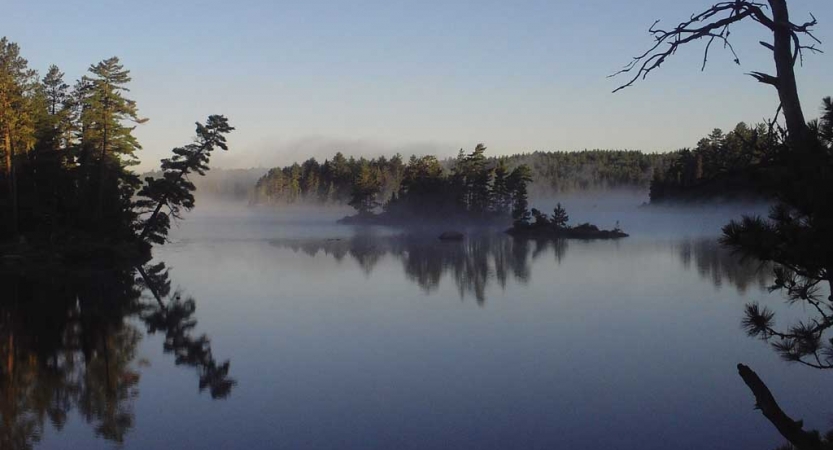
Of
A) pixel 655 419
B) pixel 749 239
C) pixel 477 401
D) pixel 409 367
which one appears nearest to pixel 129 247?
pixel 409 367

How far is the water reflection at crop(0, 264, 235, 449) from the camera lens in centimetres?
1116

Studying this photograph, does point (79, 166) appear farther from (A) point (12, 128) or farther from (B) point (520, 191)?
(B) point (520, 191)

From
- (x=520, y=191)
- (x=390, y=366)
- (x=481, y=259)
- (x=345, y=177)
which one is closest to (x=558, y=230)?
(x=520, y=191)

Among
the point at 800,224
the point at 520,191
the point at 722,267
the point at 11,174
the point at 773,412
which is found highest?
the point at 11,174

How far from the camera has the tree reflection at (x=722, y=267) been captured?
101 ft

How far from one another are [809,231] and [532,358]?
36.8ft

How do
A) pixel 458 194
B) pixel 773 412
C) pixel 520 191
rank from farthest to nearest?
pixel 458 194
pixel 520 191
pixel 773 412

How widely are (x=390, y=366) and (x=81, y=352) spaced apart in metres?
7.41

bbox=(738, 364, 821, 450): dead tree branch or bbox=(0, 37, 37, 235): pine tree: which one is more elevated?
bbox=(0, 37, 37, 235): pine tree

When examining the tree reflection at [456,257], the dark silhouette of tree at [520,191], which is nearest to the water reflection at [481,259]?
the tree reflection at [456,257]

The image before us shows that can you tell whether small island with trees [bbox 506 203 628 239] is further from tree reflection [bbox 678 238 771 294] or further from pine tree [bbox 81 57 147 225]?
pine tree [bbox 81 57 147 225]

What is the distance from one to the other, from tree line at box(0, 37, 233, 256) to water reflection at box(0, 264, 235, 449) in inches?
479

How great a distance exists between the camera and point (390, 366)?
15.0m

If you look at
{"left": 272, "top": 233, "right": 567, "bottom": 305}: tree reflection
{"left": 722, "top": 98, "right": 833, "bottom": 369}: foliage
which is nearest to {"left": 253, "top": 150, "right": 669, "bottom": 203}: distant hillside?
{"left": 272, "top": 233, "right": 567, "bottom": 305}: tree reflection
